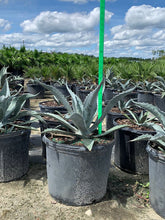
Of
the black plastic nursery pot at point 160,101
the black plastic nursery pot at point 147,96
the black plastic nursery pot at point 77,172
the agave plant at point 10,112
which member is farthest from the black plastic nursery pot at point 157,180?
the black plastic nursery pot at point 147,96

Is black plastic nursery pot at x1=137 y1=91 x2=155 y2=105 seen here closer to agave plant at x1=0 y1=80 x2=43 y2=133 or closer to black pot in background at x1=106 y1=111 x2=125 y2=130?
black pot in background at x1=106 y1=111 x2=125 y2=130

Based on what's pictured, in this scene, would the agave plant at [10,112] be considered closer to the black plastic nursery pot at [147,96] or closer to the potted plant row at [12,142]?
the potted plant row at [12,142]

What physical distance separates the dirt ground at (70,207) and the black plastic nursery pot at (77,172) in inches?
3.5

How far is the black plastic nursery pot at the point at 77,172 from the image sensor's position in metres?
1.71

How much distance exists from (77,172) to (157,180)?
0.61 metres

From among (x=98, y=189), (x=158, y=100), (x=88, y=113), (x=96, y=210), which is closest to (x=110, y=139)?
(x=88, y=113)

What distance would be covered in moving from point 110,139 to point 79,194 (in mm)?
518

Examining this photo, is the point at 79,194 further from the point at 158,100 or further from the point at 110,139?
the point at 158,100

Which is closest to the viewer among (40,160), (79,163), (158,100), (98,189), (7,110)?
(79,163)

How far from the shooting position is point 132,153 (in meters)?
2.37

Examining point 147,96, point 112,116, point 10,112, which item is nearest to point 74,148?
point 10,112

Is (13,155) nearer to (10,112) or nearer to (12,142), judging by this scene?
(12,142)

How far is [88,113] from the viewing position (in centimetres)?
192

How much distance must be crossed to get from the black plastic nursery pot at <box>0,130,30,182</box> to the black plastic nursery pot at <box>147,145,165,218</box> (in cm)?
119
